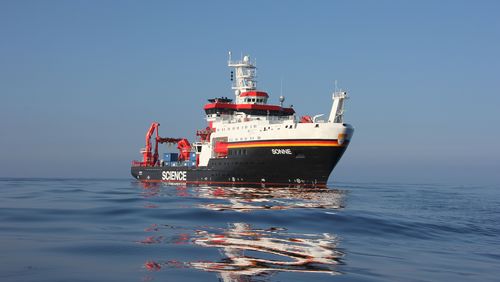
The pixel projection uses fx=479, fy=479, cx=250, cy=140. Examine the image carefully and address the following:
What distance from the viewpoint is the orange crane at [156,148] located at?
7694 cm

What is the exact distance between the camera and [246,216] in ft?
86.6

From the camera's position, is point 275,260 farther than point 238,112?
No

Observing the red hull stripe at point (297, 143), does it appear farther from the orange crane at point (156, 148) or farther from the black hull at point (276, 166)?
the orange crane at point (156, 148)

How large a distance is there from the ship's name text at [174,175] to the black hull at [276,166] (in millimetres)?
7746

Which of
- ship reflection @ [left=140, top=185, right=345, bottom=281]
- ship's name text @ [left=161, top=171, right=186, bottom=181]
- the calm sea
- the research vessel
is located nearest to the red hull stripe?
the research vessel

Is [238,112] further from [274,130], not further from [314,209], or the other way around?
[314,209]

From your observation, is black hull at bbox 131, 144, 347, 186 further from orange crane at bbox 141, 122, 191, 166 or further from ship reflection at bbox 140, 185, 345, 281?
ship reflection at bbox 140, 185, 345, 281

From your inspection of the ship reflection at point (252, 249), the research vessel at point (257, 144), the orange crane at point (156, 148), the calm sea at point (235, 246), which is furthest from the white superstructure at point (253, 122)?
the ship reflection at point (252, 249)

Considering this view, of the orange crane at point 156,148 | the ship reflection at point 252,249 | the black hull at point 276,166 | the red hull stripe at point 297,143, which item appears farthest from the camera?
the orange crane at point 156,148

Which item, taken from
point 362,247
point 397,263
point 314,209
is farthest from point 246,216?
point 397,263

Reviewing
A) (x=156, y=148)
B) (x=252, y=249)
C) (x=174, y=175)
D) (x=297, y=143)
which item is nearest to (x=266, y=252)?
(x=252, y=249)

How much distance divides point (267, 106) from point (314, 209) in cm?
3758

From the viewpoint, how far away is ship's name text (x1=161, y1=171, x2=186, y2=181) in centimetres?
6931

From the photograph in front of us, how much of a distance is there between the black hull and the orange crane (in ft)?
50.0
